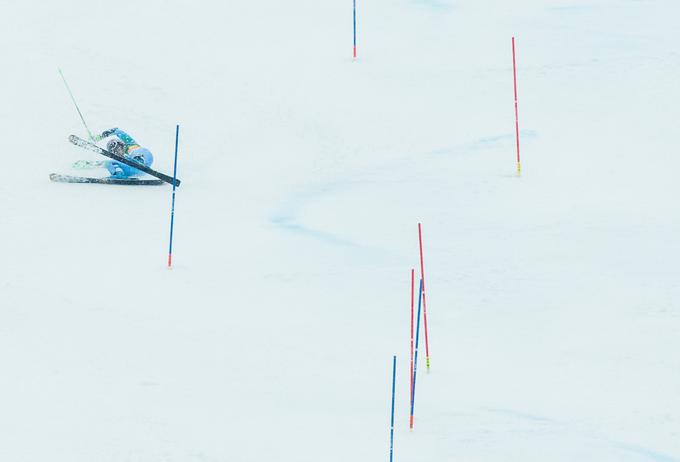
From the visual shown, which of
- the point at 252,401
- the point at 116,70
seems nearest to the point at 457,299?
the point at 252,401

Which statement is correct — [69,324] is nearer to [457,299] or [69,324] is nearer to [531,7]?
[457,299]

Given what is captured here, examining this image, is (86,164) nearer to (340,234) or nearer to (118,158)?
(118,158)

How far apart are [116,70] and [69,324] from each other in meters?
6.64

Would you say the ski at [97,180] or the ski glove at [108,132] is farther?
the ski glove at [108,132]

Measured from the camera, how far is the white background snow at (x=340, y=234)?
37.6ft

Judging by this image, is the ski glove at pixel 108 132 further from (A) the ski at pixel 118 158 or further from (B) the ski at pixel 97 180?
(B) the ski at pixel 97 180

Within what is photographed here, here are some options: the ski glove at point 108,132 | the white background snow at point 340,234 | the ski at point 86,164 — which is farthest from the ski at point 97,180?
the ski glove at point 108,132

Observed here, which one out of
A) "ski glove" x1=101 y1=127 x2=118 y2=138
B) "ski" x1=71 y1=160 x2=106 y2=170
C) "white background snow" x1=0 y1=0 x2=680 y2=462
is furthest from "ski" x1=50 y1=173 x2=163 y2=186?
"ski glove" x1=101 y1=127 x2=118 y2=138

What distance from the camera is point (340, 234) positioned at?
15.0 metres

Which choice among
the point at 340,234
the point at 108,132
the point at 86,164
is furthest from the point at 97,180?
the point at 340,234

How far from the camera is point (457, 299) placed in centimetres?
1359

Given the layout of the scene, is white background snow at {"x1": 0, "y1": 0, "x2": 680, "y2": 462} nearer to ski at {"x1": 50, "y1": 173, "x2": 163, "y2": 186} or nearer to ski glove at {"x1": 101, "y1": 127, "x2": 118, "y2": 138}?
ski at {"x1": 50, "y1": 173, "x2": 163, "y2": 186}

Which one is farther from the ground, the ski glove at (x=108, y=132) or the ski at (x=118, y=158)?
the ski glove at (x=108, y=132)

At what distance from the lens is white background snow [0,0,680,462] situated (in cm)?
1145
